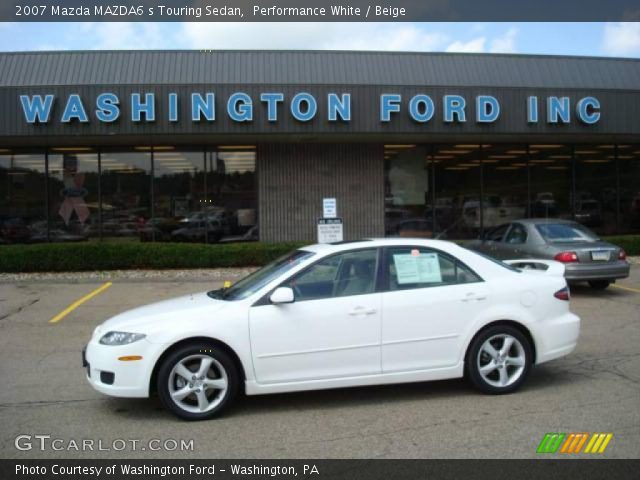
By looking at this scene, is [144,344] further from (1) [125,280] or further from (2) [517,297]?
(1) [125,280]

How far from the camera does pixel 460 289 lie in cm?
563

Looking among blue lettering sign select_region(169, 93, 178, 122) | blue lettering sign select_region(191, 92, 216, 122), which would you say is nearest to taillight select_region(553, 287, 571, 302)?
blue lettering sign select_region(191, 92, 216, 122)

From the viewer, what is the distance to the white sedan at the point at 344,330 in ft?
16.6

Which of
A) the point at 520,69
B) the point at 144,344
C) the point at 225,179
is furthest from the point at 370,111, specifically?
the point at 144,344

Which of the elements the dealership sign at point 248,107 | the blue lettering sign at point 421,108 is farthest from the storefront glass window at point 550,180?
the blue lettering sign at point 421,108

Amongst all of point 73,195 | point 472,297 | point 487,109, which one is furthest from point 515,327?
point 73,195

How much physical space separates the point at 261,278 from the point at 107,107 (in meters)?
10.3

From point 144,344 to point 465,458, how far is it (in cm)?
259

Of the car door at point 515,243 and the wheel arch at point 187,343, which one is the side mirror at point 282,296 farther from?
the car door at point 515,243

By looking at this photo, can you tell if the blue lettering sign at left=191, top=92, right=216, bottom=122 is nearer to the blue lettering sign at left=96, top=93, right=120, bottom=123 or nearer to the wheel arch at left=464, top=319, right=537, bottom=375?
the blue lettering sign at left=96, top=93, right=120, bottom=123

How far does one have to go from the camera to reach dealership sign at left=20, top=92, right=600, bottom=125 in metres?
14.5

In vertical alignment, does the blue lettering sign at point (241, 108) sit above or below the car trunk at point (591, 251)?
above

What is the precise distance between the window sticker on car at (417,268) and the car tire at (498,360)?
2.21ft

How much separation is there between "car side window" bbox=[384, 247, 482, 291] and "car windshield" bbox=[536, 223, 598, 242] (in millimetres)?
6155
